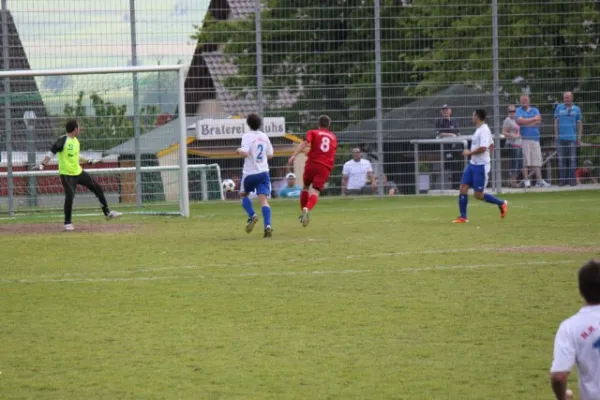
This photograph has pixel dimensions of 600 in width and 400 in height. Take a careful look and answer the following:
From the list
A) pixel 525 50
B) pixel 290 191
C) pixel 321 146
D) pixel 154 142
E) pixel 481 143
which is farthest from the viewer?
pixel 525 50

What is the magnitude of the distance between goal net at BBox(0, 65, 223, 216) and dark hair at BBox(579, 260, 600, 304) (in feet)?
54.9

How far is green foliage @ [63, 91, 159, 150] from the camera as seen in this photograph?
2183 centimetres

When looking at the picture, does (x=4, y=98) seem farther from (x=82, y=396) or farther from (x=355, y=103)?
(x=82, y=396)

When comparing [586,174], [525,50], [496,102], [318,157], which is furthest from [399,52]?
[318,157]

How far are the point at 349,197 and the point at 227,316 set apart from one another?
50.8ft

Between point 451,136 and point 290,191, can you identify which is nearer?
point 290,191

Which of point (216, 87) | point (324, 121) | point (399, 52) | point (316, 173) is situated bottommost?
point (316, 173)

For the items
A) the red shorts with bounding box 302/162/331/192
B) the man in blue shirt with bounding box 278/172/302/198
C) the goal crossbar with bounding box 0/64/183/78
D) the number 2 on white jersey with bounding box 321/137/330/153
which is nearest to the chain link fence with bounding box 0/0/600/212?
the man in blue shirt with bounding box 278/172/302/198

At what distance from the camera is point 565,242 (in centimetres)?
1467

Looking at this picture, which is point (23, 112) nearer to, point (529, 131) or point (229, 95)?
point (229, 95)

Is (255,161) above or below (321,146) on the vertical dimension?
below

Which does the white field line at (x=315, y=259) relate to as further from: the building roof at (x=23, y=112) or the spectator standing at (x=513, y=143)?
the spectator standing at (x=513, y=143)

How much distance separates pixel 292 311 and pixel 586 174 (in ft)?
56.4

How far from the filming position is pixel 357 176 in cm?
2511
